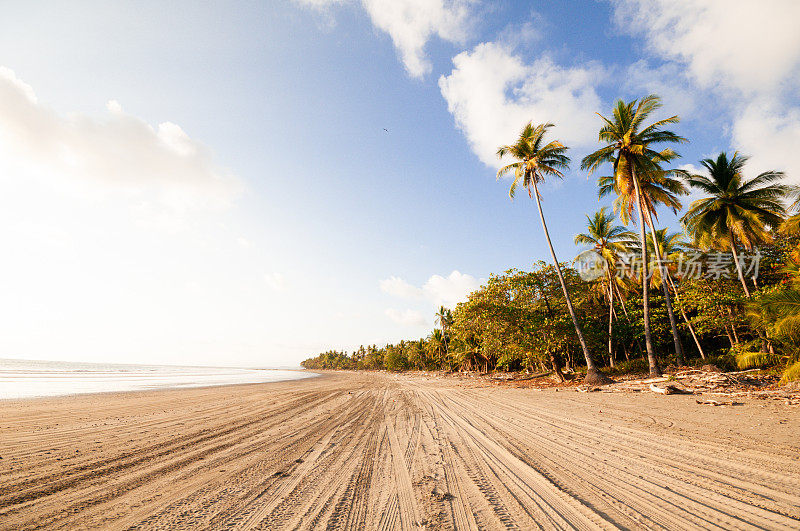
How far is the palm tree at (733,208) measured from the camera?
18.2 meters

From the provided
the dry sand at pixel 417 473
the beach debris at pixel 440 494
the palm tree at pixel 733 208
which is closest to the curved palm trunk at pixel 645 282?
the palm tree at pixel 733 208

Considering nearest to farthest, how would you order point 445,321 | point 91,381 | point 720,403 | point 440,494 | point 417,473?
point 440,494 → point 417,473 → point 720,403 → point 91,381 → point 445,321

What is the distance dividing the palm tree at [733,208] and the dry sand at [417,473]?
1636 centimetres

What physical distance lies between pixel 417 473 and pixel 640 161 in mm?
21008

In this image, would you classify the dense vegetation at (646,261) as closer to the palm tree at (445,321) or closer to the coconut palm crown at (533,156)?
the coconut palm crown at (533,156)

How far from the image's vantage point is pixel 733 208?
18.9 m

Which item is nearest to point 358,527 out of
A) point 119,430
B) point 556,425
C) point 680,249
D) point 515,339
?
point 556,425

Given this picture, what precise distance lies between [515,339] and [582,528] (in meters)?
17.1

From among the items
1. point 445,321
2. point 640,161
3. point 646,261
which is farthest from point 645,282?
point 445,321

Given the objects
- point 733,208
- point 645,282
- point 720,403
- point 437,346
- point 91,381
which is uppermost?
point 733,208

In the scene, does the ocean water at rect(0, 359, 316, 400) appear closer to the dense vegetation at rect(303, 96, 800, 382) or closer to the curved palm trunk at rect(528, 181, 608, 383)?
the dense vegetation at rect(303, 96, 800, 382)

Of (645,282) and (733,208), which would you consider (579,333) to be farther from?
(733,208)

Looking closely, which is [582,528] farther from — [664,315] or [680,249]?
[680,249]

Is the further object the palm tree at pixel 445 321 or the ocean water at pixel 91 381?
the palm tree at pixel 445 321
